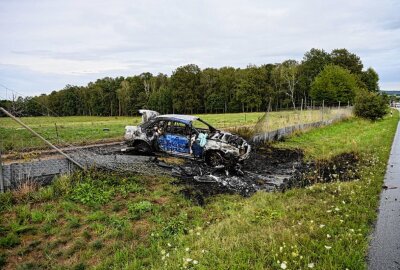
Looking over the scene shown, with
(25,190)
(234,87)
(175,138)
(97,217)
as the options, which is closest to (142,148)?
(175,138)

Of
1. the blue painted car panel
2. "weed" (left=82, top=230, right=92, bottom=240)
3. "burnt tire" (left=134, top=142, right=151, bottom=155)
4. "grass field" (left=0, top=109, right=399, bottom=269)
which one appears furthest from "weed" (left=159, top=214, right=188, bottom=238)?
"burnt tire" (left=134, top=142, right=151, bottom=155)

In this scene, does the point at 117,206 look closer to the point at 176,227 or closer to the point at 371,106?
the point at 176,227

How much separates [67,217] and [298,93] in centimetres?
7978

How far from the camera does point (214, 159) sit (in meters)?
10.6

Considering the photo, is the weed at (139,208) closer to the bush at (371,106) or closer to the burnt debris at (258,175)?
the burnt debris at (258,175)

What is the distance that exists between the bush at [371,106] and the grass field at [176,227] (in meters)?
24.5

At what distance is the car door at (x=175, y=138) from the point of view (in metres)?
10.9

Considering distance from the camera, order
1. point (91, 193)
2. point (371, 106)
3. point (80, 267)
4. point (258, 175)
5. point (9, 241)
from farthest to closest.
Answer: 1. point (371, 106)
2. point (258, 175)
3. point (91, 193)
4. point (9, 241)
5. point (80, 267)

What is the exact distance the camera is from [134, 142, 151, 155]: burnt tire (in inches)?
462

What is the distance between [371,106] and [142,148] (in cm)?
2666

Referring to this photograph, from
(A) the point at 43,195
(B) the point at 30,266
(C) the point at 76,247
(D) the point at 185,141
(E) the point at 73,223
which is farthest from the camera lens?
(D) the point at 185,141

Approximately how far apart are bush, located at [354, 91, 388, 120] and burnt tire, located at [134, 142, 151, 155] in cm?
2645

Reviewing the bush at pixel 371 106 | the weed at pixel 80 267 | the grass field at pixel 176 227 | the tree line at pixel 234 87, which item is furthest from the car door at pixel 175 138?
the tree line at pixel 234 87

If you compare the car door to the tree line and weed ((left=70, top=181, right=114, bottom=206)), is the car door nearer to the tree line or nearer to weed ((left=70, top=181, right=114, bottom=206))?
weed ((left=70, top=181, right=114, bottom=206))
